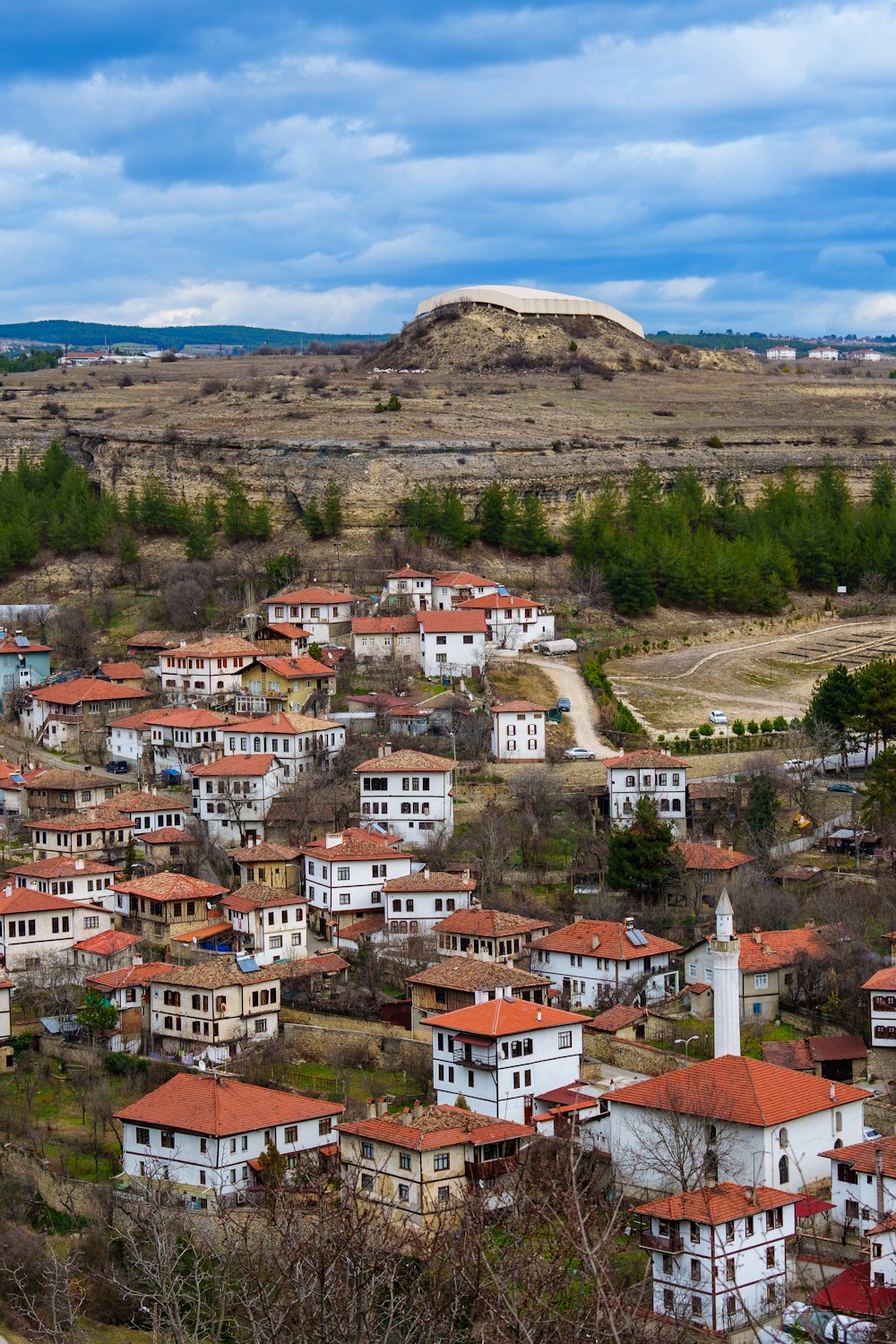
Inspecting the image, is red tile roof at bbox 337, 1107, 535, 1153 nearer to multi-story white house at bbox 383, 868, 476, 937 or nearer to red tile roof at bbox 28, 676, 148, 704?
multi-story white house at bbox 383, 868, 476, 937

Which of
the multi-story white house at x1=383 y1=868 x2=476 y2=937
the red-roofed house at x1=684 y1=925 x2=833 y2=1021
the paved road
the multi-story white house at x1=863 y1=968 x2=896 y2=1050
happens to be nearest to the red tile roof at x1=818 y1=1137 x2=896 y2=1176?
the multi-story white house at x1=863 y1=968 x2=896 y2=1050

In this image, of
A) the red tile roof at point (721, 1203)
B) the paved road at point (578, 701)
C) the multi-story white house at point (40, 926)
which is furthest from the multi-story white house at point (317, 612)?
the red tile roof at point (721, 1203)

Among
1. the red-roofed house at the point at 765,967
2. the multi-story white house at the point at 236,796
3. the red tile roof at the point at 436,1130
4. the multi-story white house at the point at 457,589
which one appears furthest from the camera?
the multi-story white house at the point at 457,589

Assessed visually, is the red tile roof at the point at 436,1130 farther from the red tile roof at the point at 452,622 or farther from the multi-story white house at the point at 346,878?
the red tile roof at the point at 452,622

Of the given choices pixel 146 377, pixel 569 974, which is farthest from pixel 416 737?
pixel 146 377

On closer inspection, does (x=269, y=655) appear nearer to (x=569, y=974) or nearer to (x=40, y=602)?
(x=40, y=602)

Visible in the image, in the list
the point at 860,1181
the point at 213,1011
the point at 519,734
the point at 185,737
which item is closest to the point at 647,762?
the point at 519,734
